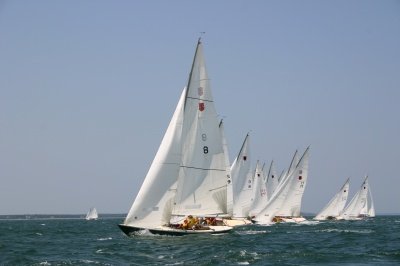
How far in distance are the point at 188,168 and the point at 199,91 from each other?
519 centimetres

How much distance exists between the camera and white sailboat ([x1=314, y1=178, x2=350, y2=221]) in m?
106

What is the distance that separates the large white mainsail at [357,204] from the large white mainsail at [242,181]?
36021mm

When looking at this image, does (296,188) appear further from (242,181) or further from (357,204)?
(357,204)

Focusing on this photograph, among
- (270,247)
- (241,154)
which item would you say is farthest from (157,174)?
(241,154)

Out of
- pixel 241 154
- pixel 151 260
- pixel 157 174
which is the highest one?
pixel 241 154

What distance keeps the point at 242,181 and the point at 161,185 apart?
31.3 meters

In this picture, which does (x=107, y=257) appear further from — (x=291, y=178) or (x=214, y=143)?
(x=291, y=178)

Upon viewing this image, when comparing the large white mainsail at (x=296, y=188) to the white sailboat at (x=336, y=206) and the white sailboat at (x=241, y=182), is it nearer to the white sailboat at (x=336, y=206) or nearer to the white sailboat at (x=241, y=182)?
the white sailboat at (x=241, y=182)

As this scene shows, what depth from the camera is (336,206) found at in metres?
107

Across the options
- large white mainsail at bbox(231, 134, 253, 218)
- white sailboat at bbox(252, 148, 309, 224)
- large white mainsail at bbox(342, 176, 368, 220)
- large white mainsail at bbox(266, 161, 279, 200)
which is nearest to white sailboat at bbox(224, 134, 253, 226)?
large white mainsail at bbox(231, 134, 253, 218)

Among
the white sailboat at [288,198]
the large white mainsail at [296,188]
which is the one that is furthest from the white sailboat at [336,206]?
the large white mainsail at [296,188]

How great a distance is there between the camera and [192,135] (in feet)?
153

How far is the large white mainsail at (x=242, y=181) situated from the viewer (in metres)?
74.9

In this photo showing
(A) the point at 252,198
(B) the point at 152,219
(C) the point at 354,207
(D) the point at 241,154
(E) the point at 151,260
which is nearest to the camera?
(E) the point at 151,260
